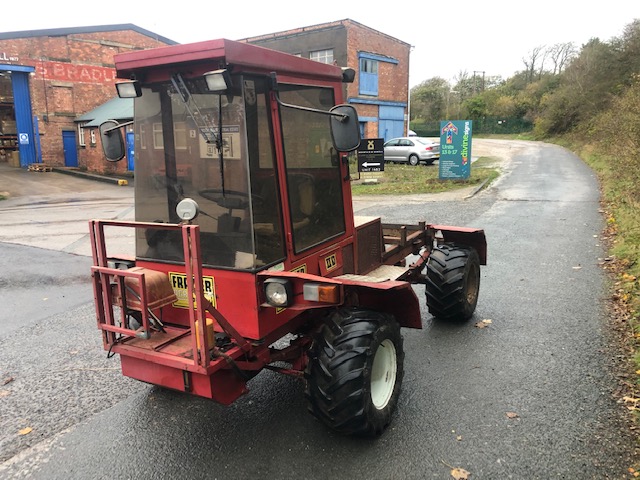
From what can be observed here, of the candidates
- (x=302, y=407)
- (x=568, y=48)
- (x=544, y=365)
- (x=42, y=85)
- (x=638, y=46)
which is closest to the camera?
(x=302, y=407)

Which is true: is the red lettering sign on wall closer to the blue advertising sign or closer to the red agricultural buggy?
the blue advertising sign

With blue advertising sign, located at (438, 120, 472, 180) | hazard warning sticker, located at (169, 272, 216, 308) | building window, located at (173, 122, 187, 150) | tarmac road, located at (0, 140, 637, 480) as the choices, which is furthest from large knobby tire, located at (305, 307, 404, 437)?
blue advertising sign, located at (438, 120, 472, 180)

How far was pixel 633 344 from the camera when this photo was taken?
4.52 m

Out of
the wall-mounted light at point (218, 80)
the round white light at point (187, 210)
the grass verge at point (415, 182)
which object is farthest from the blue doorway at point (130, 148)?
the grass verge at point (415, 182)

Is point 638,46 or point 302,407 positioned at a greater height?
point 638,46

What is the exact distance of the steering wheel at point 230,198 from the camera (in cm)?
289

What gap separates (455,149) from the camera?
1788 cm

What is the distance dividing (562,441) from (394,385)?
1103 mm

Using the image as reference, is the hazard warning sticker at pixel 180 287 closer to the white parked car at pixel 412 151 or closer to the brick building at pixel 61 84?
the white parked car at pixel 412 151

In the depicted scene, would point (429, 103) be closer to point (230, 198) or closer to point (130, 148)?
point (130, 148)

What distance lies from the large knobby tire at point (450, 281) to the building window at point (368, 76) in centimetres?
2371

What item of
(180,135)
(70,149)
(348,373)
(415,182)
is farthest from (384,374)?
(70,149)

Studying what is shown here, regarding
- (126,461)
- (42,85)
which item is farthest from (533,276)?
(42,85)

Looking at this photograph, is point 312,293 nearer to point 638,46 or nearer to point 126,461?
point 126,461
